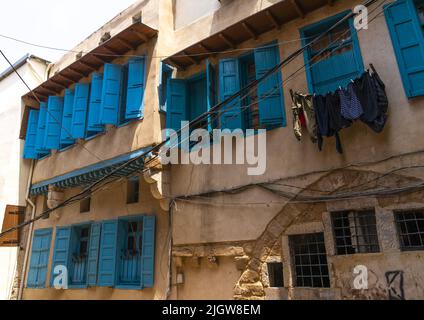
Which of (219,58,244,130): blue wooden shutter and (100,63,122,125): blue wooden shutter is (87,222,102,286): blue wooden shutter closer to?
(100,63,122,125): blue wooden shutter

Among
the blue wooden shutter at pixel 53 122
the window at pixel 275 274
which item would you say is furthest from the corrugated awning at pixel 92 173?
the window at pixel 275 274

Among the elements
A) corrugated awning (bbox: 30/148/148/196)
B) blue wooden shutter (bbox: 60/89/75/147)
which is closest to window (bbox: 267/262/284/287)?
corrugated awning (bbox: 30/148/148/196)

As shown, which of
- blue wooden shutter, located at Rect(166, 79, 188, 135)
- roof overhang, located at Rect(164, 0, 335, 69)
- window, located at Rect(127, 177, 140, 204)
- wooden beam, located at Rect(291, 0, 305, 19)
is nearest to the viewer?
wooden beam, located at Rect(291, 0, 305, 19)

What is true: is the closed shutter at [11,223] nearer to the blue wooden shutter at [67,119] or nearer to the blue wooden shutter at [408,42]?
the blue wooden shutter at [67,119]

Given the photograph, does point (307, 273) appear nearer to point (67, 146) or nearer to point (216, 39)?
point (216, 39)

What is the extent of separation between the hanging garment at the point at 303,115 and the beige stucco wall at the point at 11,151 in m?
10.7

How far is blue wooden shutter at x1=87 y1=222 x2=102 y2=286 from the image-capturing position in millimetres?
9078

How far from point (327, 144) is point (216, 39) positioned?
374cm

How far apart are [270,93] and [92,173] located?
220 inches

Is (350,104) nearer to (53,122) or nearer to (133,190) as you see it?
(133,190)

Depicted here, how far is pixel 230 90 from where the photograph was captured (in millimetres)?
7480

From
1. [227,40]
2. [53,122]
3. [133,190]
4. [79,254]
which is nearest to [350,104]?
[227,40]

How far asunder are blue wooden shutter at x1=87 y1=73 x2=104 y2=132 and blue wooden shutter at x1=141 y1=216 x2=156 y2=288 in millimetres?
3116

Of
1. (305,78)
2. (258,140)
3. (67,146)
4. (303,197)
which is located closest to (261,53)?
(305,78)
